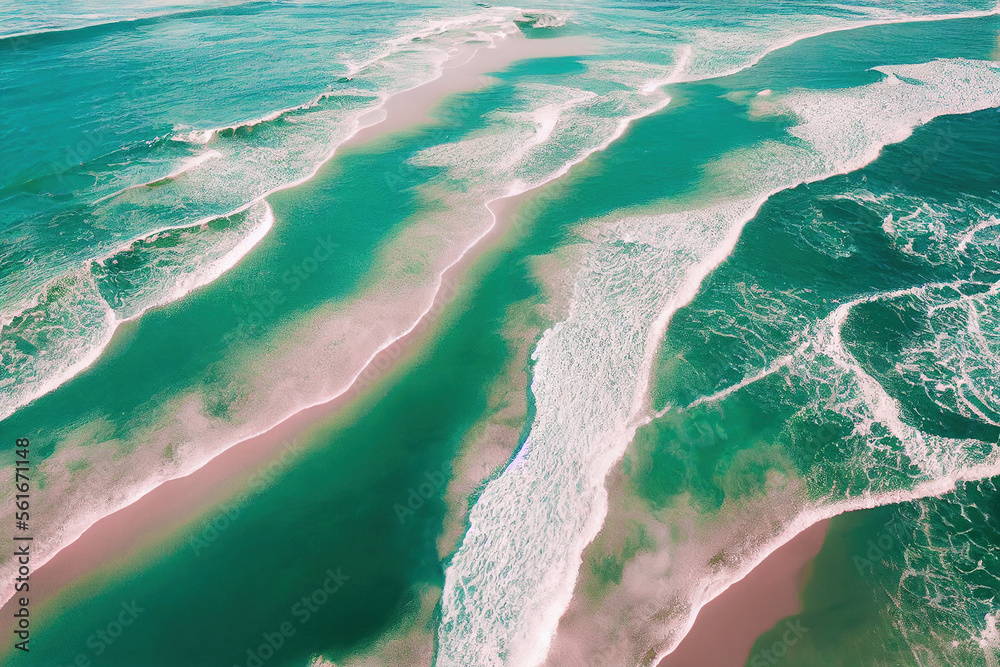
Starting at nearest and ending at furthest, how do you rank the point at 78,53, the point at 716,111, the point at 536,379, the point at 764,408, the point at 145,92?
the point at 764,408
the point at 536,379
the point at 716,111
the point at 145,92
the point at 78,53

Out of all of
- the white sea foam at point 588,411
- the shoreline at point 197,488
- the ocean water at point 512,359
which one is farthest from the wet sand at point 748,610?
the shoreline at point 197,488

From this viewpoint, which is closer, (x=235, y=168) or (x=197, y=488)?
(x=197, y=488)

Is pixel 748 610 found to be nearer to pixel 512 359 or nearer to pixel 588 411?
pixel 588 411

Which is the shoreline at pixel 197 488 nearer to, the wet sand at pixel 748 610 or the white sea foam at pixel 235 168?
the white sea foam at pixel 235 168

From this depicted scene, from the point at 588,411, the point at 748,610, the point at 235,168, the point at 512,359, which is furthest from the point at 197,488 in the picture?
the point at 235,168

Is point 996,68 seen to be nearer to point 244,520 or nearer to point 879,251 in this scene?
point 879,251

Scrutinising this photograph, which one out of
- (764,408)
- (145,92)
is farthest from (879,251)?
(145,92)

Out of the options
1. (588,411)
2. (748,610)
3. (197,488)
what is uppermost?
(588,411)
